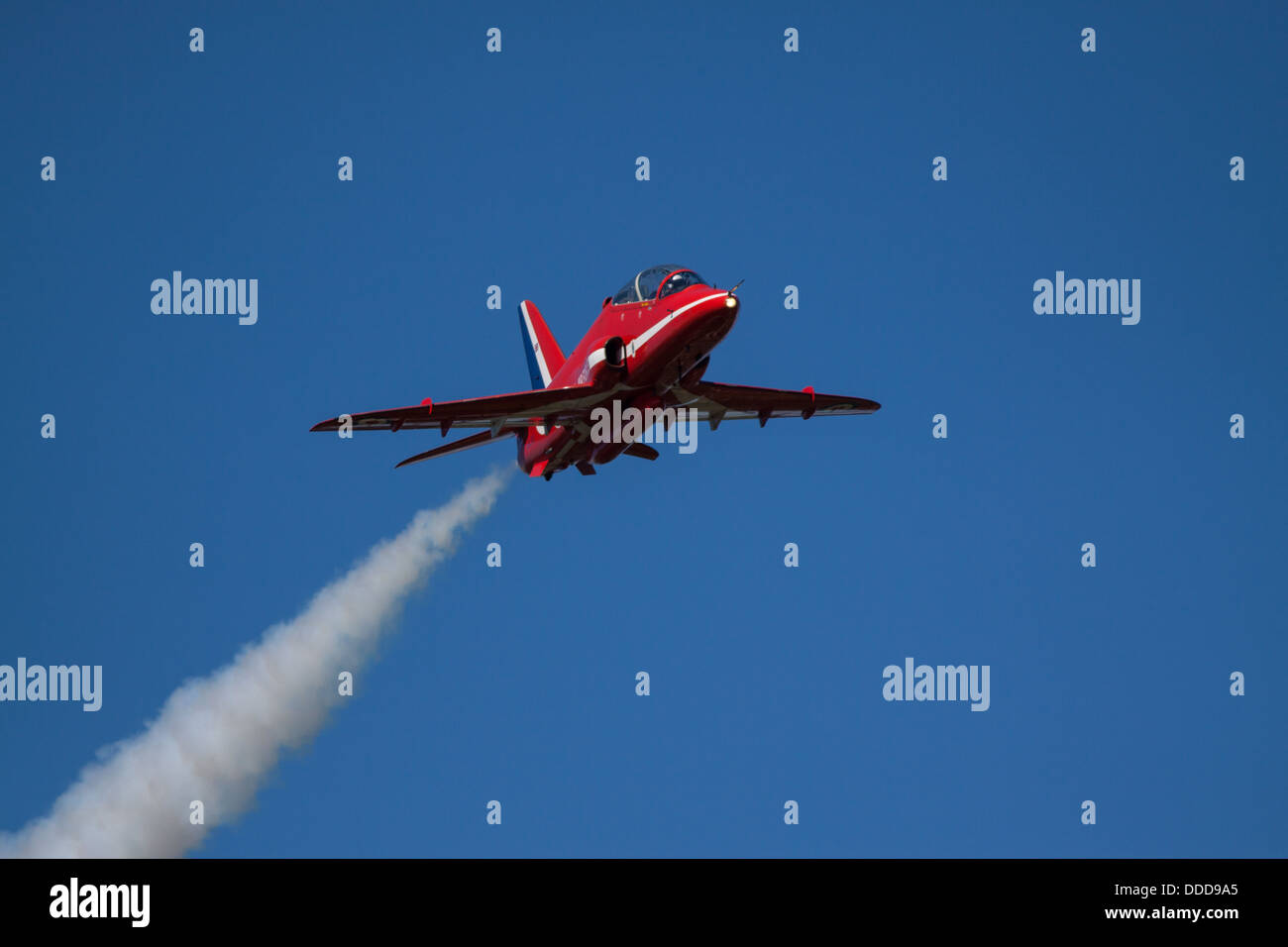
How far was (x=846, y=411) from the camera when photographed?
51.8 m

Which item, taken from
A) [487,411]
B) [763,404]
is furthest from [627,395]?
[763,404]

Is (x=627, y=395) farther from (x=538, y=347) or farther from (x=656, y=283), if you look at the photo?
(x=538, y=347)

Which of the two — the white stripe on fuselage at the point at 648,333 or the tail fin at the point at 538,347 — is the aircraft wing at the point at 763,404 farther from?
the tail fin at the point at 538,347

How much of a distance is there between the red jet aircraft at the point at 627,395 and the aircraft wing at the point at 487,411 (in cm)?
3

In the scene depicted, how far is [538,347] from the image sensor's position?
5844 cm

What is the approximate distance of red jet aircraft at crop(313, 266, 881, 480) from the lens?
42.5m

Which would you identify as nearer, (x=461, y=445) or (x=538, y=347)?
(x=461, y=445)

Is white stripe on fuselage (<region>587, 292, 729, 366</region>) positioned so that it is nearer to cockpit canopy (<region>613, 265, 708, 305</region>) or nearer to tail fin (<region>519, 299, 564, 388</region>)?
cockpit canopy (<region>613, 265, 708, 305</region>)

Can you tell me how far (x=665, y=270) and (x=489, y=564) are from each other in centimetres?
1441

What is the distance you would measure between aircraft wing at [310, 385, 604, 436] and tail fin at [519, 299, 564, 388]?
1077 centimetres

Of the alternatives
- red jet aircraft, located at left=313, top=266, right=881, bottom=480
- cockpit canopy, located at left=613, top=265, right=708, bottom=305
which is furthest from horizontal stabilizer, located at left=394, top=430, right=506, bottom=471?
cockpit canopy, located at left=613, top=265, right=708, bottom=305

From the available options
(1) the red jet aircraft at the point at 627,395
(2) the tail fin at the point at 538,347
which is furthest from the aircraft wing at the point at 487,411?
(2) the tail fin at the point at 538,347

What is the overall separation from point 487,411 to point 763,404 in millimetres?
9443

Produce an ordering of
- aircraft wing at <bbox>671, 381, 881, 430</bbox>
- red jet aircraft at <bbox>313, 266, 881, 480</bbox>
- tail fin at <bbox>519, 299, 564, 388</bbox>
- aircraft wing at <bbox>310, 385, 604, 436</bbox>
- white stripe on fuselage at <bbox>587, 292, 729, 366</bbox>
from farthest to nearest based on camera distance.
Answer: tail fin at <bbox>519, 299, 564, 388</bbox> < aircraft wing at <bbox>671, 381, 881, 430</bbox> < aircraft wing at <bbox>310, 385, 604, 436</bbox> < red jet aircraft at <bbox>313, 266, 881, 480</bbox> < white stripe on fuselage at <bbox>587, 292, 729, 366</bbox>
